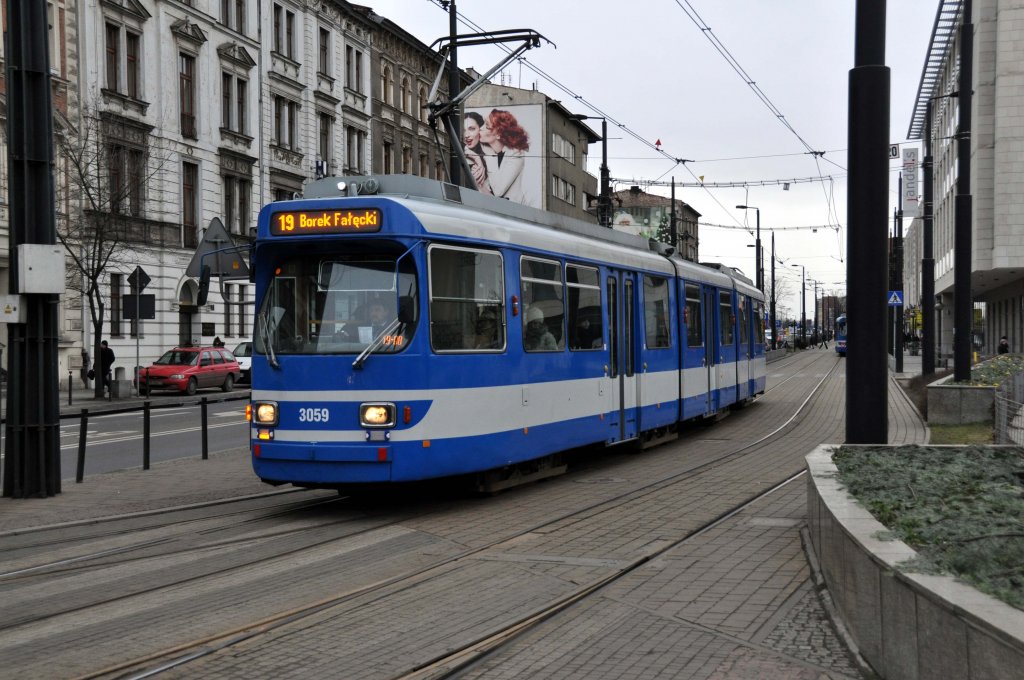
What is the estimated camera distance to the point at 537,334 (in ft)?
40.6

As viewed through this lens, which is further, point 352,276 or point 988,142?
point 988,142

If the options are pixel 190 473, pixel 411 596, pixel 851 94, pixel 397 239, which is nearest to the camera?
pixel 411 596

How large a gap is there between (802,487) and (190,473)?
24.6ft

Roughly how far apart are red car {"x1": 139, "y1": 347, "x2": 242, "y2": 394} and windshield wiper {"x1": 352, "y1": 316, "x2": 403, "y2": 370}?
2587 cm

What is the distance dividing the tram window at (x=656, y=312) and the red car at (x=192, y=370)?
21.3 metres

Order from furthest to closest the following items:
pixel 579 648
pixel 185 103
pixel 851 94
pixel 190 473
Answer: pixel 185 103, pixel 190 473, pixel 851 94, pixel 579 648

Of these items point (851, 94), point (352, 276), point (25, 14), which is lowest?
point (352, 276)

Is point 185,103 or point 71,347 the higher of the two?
point 185,103

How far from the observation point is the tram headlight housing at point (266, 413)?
1065 centimetres

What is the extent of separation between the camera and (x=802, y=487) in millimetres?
12570

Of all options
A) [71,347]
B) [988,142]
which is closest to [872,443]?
[71,347]

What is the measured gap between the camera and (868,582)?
550 centimetres

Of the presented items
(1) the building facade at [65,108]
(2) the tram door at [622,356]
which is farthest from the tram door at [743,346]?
(1) the building facade at [65,108]

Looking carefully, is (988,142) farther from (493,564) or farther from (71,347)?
(493,564)
